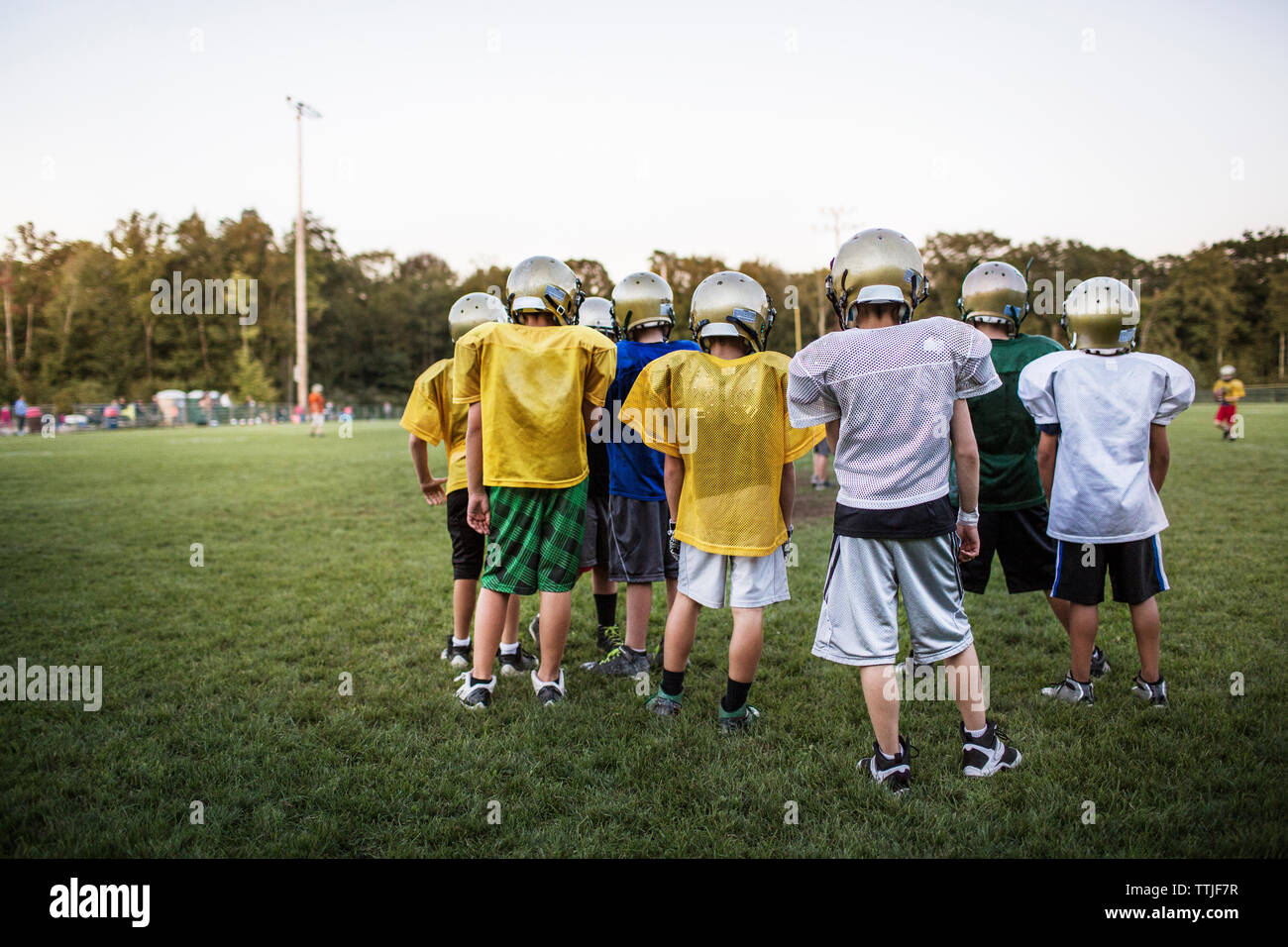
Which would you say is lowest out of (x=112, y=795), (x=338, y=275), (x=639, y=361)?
(x=112, y=795)

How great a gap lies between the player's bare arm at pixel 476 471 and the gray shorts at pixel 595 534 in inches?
26.8

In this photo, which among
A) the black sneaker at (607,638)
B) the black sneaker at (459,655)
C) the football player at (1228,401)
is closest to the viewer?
the black sneaker at (459,655)

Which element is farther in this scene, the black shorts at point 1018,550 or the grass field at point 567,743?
the black shorts at point 1018,550

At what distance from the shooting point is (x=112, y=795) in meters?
3.17

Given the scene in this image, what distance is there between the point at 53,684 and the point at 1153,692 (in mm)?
6227

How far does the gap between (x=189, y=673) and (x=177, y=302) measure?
64.6 m

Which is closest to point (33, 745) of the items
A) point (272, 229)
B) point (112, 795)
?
point (112, 795)

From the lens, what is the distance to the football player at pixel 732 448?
11.9 ft

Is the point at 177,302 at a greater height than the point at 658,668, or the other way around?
the point at 177,302

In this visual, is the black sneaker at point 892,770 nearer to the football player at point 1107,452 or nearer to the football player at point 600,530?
the football player at point 1107,452

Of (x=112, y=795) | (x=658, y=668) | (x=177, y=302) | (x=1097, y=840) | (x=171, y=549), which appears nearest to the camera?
(x=1097, y=840)

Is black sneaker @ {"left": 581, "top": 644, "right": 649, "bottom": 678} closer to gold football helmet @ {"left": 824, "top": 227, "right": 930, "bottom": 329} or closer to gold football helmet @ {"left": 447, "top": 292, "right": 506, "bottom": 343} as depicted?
gold football helmet @ {"left": 447, "top": 292, "right": 506, "bottom": 343}

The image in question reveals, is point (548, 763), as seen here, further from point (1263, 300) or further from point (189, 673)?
point (1263, 300)
